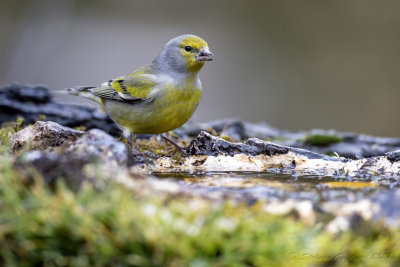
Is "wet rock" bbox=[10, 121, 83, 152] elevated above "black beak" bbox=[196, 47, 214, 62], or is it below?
below

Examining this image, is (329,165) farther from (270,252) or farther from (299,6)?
(299,6)

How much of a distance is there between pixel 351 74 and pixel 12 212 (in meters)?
11.9

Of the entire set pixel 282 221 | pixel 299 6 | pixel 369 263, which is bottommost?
pixel 369 263

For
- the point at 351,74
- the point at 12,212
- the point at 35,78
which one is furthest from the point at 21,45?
the point at 12,212

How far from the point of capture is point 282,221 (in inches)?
79.8

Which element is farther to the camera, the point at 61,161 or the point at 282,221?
the point at 61,161

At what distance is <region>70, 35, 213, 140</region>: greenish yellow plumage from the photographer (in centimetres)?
496

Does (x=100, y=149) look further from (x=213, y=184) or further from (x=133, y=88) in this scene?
(x=133, y=88)

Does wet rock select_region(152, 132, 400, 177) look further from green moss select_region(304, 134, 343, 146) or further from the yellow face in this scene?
green moss select_region(304, 134, 343, 146)

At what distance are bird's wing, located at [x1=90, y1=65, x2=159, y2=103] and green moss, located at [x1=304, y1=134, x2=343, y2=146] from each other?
7.06 ft

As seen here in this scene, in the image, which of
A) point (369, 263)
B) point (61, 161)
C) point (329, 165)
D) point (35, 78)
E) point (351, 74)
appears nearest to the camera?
point (369, 263)

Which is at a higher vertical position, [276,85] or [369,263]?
[276,85]

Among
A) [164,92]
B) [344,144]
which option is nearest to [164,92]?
[164,92]

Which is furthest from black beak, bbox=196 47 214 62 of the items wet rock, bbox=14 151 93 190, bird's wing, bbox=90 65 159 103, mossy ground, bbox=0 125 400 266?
mossy ground, bbox=0 125 400 266
